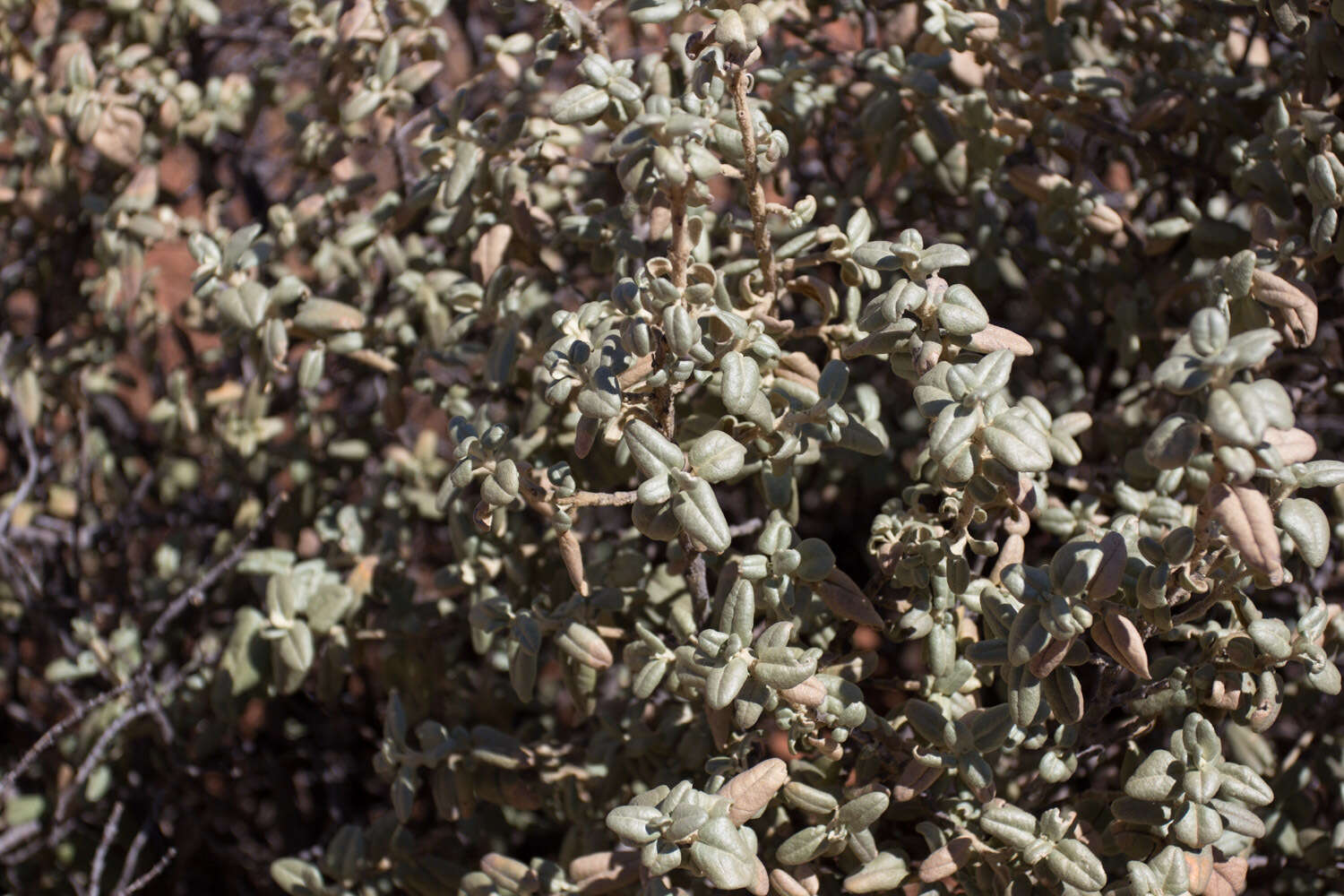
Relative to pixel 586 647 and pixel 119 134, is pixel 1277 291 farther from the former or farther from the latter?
pixel 119 134

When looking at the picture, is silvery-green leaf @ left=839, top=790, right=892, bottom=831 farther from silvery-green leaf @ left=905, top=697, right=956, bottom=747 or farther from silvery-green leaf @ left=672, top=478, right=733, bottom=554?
silvery-green leaf @ left=672, top=478, right=733, bottom=554

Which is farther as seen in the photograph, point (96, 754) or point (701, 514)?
point (96, 754)

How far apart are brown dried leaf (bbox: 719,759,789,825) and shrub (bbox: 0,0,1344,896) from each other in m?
0.01

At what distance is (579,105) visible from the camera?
1.50 metres

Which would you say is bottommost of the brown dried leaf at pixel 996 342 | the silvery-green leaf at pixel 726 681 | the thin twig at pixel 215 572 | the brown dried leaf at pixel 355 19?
the thin twig at pixel 215 572

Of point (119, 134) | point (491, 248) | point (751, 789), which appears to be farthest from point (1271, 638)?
point (119, 134)

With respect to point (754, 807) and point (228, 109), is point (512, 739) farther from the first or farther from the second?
point (228, 109)

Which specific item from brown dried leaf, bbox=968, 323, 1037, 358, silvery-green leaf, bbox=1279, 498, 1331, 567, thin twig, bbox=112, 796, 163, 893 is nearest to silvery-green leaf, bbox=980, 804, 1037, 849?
silvery-green leaf, bbox=1279, 498, 1331, 567

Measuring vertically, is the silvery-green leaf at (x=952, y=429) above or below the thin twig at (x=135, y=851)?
above

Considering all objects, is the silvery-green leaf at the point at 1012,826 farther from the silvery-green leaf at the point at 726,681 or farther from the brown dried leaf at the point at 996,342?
the brown dried leaf at the point at 996,342

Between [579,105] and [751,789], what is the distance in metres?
0.89

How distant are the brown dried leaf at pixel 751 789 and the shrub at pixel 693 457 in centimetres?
1

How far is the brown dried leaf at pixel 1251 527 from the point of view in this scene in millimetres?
1137

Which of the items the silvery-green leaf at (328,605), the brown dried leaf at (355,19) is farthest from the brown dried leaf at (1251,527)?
the brown dried leaf at (355,19)
